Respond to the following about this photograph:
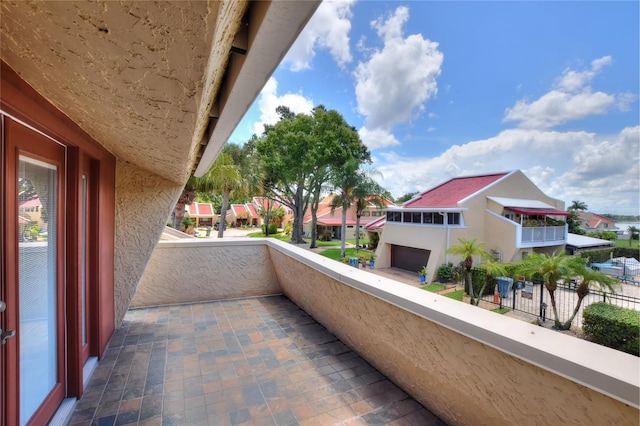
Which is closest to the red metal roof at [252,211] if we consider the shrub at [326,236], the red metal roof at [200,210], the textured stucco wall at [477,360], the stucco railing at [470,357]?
the red metal roof at [200,210]

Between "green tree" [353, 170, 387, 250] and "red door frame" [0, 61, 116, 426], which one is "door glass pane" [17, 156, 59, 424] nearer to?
"red door frame" [0, 61, 116, 426]

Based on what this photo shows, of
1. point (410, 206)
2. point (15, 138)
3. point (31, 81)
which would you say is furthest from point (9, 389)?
point (410, 206)

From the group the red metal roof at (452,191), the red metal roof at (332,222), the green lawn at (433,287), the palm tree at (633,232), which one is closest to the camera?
the green lawn at (433,287)

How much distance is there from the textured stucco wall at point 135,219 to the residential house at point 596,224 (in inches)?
1410

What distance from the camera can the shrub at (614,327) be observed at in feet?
20.5

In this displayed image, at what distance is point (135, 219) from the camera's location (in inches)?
162

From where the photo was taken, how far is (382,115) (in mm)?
33750

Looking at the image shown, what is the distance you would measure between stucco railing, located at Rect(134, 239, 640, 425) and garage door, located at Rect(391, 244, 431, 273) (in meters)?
12.9

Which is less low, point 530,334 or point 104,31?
point 104,31

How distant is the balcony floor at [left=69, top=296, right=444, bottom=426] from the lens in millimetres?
2469

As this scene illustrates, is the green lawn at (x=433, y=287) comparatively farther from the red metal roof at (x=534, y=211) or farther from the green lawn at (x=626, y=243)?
the green lawn at (x=626, y=243)

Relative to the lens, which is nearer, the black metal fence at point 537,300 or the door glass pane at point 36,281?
the door glass pane at point 36,281

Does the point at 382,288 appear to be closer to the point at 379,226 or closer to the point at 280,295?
the point at 280,295

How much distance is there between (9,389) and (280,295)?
426 centimetres
